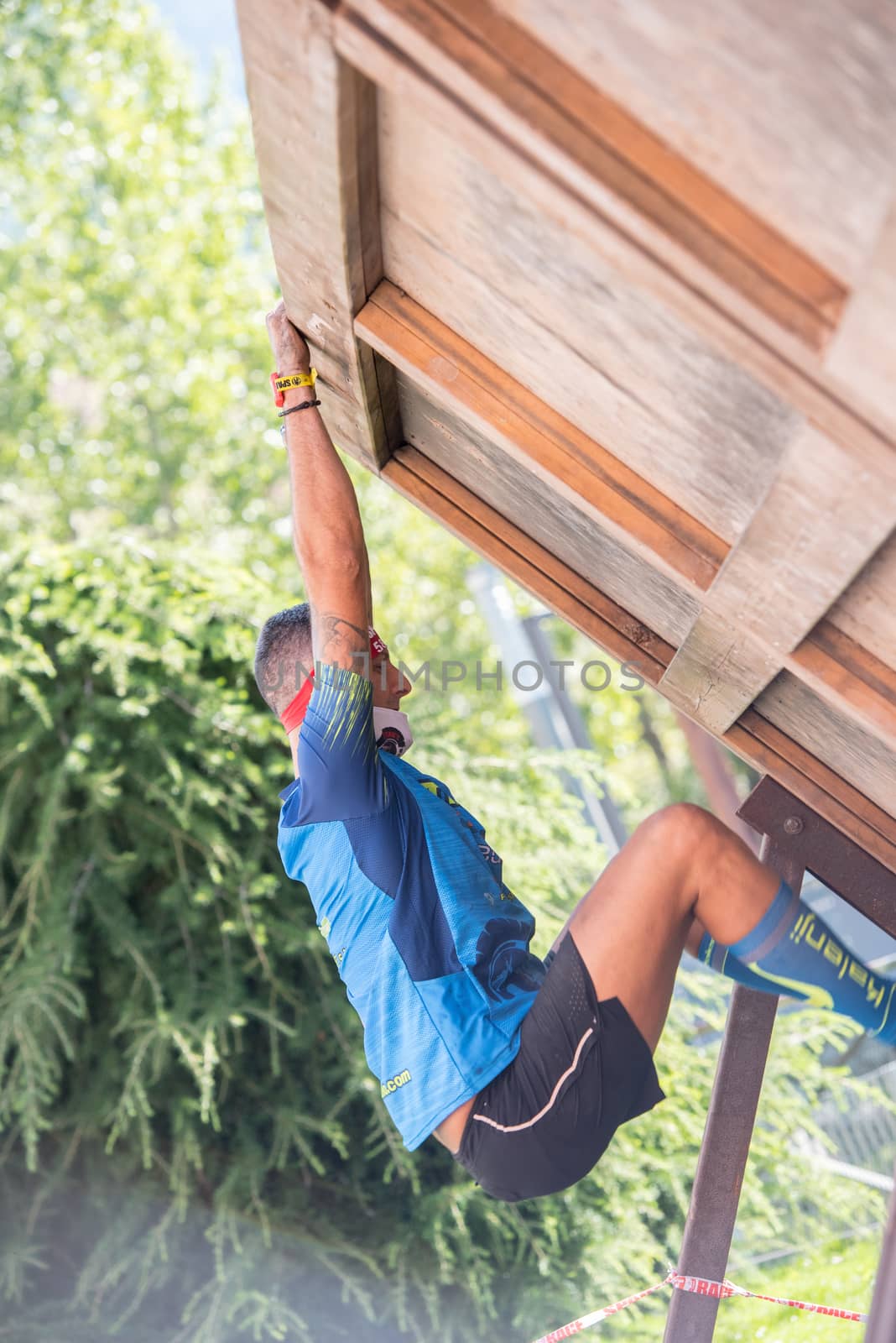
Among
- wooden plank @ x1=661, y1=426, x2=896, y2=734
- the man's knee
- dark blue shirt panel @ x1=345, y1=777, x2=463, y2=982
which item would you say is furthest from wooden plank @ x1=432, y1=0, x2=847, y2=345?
dark blue shirt panel @ x1=345, y1=777, x2=463, y2=982

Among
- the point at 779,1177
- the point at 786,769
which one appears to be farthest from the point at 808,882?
the point at 786,769

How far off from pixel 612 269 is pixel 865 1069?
7.64 meters

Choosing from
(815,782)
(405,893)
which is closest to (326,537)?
(405,893)

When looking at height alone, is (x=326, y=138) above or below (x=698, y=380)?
above

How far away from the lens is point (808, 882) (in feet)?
33.8

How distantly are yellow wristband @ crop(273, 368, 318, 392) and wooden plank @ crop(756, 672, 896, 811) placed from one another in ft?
3.05

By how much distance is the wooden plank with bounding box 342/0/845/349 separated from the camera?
40.7 inches

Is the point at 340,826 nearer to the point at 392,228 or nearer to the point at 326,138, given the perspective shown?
the point at 392,228

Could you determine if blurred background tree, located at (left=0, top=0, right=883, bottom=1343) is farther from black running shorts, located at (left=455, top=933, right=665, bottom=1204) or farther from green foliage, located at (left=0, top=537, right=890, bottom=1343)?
black running shorts, located at (left=455, top=933, right=665, bottom=1204)

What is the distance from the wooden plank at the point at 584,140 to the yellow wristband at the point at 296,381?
2.98ft

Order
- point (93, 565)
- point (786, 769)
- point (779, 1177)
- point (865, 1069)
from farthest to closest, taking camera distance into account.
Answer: point (865, 1069) < point (779, 1177) < point (93, 565) < point (786, 769)

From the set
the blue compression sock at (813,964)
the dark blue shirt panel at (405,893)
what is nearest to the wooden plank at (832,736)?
the blue compression sock at (813,964)

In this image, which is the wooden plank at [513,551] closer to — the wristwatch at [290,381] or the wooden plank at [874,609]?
the wristwatch at [290,381]

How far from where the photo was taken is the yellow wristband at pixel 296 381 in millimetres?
1986
